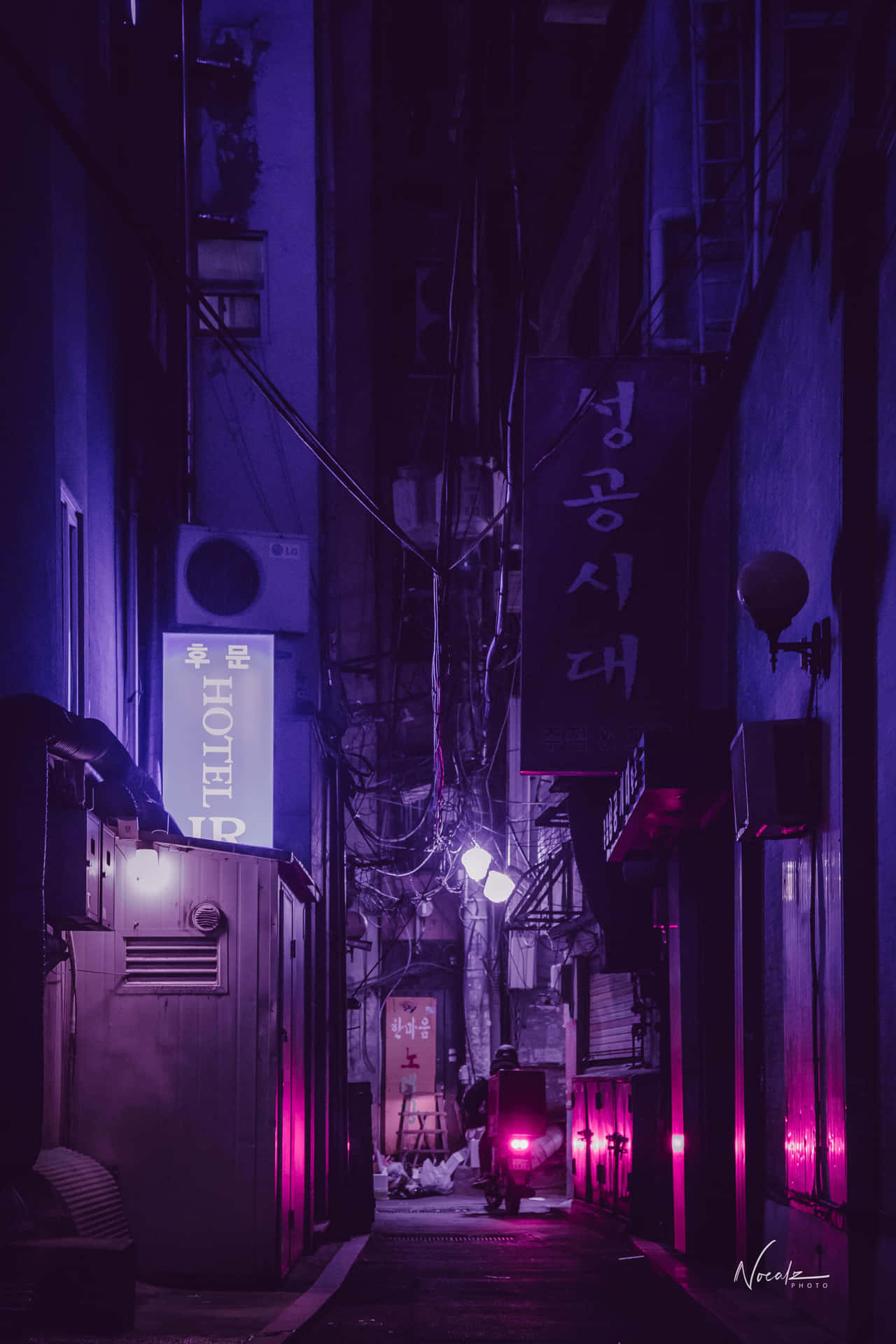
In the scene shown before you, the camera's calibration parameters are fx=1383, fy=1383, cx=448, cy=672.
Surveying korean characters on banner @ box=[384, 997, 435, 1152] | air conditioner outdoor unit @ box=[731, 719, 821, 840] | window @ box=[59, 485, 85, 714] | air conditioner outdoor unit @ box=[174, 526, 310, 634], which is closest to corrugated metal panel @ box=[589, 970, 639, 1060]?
air conditioner outdoor unit @ box=[174, 526, 310, 634]

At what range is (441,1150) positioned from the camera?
38.1 meters

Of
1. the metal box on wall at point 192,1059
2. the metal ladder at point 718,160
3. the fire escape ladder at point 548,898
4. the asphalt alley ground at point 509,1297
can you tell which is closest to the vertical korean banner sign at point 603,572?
the metal ladder at point 718,160

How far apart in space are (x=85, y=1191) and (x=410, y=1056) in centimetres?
3004

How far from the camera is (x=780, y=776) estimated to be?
1052cm

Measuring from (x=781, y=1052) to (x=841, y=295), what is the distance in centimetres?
628

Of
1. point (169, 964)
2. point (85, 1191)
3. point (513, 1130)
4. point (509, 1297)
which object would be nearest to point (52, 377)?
point (169, 964)

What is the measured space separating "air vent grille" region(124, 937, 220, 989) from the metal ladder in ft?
30.9

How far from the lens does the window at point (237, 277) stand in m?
20.6

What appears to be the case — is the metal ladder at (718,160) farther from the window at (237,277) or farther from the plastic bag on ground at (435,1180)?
the plastic bag on ground at (435,1180)

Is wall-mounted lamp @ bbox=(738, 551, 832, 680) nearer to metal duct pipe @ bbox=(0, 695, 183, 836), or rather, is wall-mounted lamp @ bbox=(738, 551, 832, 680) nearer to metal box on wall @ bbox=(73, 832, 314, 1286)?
metal duct pipe @ bbox=(0, 695, 183, 836)

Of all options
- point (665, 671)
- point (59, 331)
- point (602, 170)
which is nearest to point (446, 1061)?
point (602, 170)

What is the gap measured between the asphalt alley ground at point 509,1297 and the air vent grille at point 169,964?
311 centimetres

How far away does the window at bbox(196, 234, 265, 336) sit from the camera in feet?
67.5

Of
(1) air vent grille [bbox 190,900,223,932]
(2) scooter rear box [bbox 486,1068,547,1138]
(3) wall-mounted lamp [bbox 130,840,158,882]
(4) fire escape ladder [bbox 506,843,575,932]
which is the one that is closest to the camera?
(1) air vent grille [bbox 190,900,223,932]
